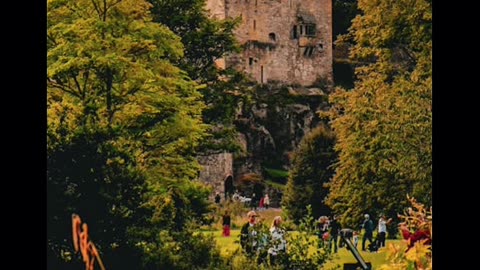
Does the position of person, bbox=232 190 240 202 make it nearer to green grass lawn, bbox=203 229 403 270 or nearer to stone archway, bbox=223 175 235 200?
stone archway, bbox=223 175 235 200

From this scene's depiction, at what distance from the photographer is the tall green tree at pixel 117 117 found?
785 centimetres

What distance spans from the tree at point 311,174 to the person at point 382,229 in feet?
1.51

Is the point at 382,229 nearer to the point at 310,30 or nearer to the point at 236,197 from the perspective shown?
the point at 236,197

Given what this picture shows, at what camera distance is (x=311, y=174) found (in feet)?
26.8

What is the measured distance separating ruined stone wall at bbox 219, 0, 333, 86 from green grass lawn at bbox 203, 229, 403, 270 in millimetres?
1400

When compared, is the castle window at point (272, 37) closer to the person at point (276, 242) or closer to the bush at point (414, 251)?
the person at point (276, 242)

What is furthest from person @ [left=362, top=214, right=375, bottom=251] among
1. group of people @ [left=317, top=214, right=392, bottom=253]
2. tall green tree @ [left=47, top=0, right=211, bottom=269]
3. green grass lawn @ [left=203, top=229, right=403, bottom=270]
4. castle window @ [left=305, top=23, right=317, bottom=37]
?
castle window @ [left=305, top=23, right=317, bottom=37]

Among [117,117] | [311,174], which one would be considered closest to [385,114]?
[311,174]

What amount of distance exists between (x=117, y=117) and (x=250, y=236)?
1.51m

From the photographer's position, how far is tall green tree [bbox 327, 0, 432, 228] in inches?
314

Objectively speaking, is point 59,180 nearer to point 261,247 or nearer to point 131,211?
point 131,211

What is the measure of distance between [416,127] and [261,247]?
1642mm

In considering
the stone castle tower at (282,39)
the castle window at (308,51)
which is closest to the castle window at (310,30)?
the stone castle tower at (282,39)
